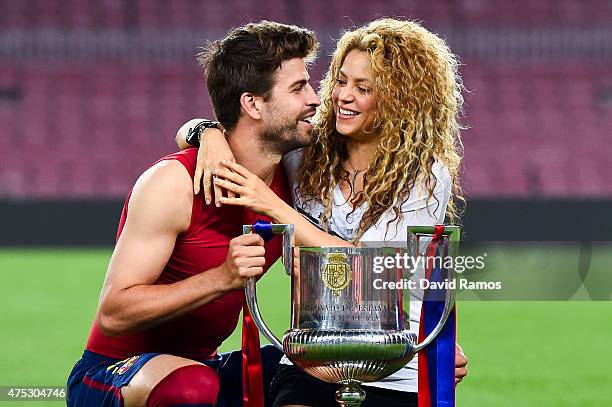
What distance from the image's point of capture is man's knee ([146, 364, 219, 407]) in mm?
2871

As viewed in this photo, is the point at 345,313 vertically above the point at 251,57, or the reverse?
the point at 251,57

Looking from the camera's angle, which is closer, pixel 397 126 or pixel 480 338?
pixel 397 126

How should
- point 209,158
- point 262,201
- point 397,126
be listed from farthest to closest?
point 397,126, point 209,158, point 262,201

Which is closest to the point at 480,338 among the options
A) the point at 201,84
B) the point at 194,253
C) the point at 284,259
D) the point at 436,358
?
the point at 194,253

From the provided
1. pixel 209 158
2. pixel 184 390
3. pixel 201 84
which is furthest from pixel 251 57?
pixel 201 84

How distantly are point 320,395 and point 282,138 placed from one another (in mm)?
771

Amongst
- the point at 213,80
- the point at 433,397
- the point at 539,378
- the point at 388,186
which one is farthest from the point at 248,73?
the point at 539,378

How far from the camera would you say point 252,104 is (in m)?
3.40

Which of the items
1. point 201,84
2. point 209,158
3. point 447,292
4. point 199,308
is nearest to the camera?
point 447,292

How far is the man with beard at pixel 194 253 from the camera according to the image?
2895 millimetres

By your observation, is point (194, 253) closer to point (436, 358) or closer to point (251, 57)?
point (251, 57)

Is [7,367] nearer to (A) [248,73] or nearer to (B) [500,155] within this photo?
(A) [248,73]

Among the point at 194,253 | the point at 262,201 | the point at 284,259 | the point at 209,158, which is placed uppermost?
the point at 209,158

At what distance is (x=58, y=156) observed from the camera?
20219 mm
